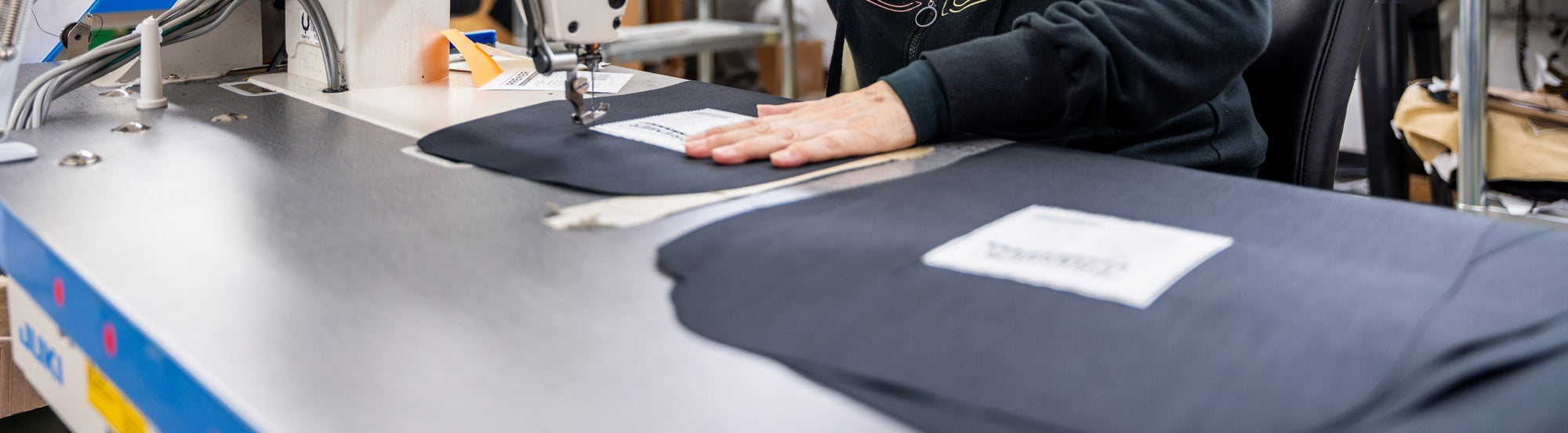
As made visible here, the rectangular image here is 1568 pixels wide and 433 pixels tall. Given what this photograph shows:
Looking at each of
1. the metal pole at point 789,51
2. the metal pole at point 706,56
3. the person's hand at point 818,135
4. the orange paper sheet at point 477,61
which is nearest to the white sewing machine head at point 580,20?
the person's hand at point 818,135

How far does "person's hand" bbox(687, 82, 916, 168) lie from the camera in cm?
93

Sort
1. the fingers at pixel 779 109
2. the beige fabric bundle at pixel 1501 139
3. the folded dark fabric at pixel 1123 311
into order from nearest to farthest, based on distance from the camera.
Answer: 1. the folded dark fabric at pixel 1123 311
2. the fingers at pixel 779 109
3. the beige fabric bundle at pixel 1501 139

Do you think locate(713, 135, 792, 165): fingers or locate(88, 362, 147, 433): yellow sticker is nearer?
locate(88, 362, 147, 433): yellow sticker

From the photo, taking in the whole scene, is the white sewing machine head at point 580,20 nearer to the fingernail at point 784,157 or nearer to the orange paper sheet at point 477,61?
→ the fingernail at point 784,157

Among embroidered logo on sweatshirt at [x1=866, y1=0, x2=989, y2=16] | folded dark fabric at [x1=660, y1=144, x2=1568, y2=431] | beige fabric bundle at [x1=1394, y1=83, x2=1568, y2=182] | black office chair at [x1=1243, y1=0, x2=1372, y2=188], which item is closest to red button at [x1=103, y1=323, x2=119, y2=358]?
folded dark fabric at [x1=660, y1=144, x2=1568, y2=431]

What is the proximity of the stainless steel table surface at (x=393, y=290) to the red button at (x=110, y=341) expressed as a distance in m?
A: 0.02

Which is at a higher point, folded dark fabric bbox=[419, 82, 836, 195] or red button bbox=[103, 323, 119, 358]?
folded dark fabric bbox=[419, 82, 836, 195]

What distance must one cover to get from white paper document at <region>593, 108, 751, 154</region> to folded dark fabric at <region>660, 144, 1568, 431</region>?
0.25m

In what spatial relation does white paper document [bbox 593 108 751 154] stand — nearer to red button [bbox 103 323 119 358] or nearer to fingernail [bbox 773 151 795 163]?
fingernail [bbox 773 151 795 163]

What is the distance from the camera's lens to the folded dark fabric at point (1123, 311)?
472 mm

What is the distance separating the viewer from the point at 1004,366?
1.65 feet

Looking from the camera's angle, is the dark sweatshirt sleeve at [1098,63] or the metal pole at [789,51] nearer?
the dark sweatshirt sleeve at [1098,63]

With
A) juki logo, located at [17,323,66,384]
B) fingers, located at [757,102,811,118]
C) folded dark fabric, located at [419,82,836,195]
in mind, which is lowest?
juki logo, located at [17,323,66,384]

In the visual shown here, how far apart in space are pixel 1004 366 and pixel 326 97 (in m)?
1.03
